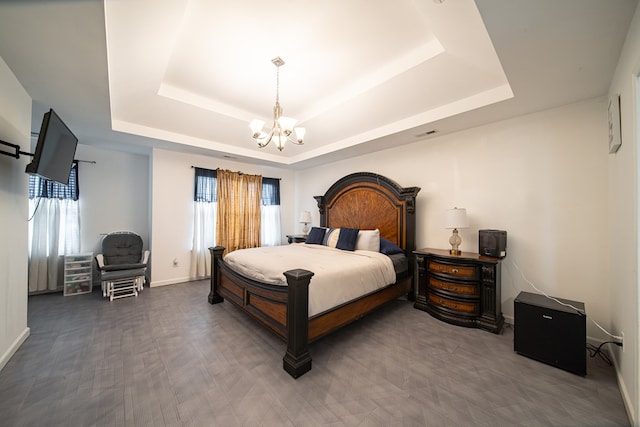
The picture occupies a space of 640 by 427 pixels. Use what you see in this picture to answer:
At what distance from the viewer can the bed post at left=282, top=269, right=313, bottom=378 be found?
186 cm

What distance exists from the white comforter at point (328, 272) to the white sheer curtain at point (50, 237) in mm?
3018

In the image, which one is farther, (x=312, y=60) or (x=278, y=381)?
(x=312, y=60)

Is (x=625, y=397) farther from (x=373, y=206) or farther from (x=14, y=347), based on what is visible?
(x=14, y=347)

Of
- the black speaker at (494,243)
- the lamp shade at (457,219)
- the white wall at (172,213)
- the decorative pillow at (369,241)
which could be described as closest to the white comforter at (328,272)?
the decorative pillow at (369,241)

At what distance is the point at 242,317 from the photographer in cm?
288

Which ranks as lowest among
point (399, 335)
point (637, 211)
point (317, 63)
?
point (399, 335)

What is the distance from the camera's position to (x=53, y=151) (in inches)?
81.2

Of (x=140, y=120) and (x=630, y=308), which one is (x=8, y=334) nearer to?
(x=140, y=120)

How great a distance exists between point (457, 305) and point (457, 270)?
412mm

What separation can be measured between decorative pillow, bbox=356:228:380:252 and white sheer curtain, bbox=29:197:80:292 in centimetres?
485

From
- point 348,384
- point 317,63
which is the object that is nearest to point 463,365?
point 348,384

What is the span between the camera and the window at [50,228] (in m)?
3.60

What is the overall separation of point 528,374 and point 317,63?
342 cm

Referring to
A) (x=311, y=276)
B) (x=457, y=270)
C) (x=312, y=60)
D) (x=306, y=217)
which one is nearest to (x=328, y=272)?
(x=311, y=276)
